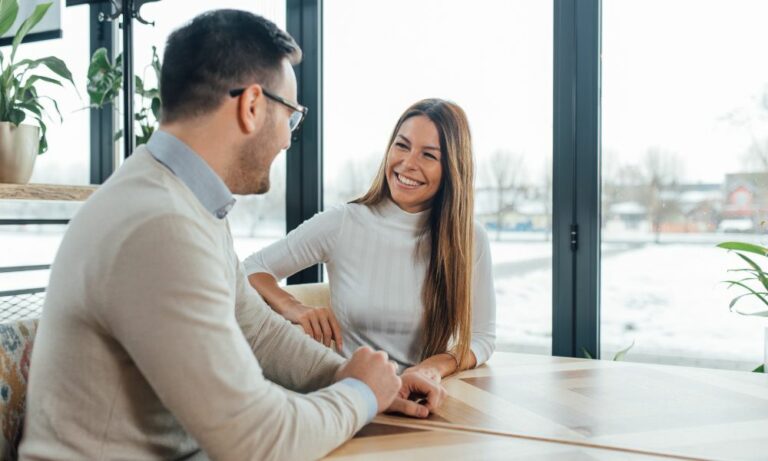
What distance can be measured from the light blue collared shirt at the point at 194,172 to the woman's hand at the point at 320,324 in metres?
0.61

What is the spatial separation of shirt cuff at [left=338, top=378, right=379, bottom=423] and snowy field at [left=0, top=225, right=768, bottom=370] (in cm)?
156

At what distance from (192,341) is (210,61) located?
0.47 m

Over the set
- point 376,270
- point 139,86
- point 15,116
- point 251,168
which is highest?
point 139,86

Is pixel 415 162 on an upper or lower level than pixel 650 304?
upper

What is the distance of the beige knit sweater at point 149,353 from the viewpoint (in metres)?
0.89

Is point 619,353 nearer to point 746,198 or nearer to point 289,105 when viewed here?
point 746,198

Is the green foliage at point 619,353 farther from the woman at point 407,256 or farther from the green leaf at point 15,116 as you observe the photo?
the green leaf at point 15,116

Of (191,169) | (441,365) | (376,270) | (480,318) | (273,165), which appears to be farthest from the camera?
(273,165)

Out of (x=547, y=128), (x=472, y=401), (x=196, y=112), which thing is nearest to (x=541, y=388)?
(x=472, y=401)

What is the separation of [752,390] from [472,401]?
62 cm

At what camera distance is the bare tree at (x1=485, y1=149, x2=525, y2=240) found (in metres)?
2.63

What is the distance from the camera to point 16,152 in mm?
2160

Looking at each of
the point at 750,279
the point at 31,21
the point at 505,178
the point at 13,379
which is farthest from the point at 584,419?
the point at 31,21

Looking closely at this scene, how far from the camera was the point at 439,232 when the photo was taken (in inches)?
75.6
